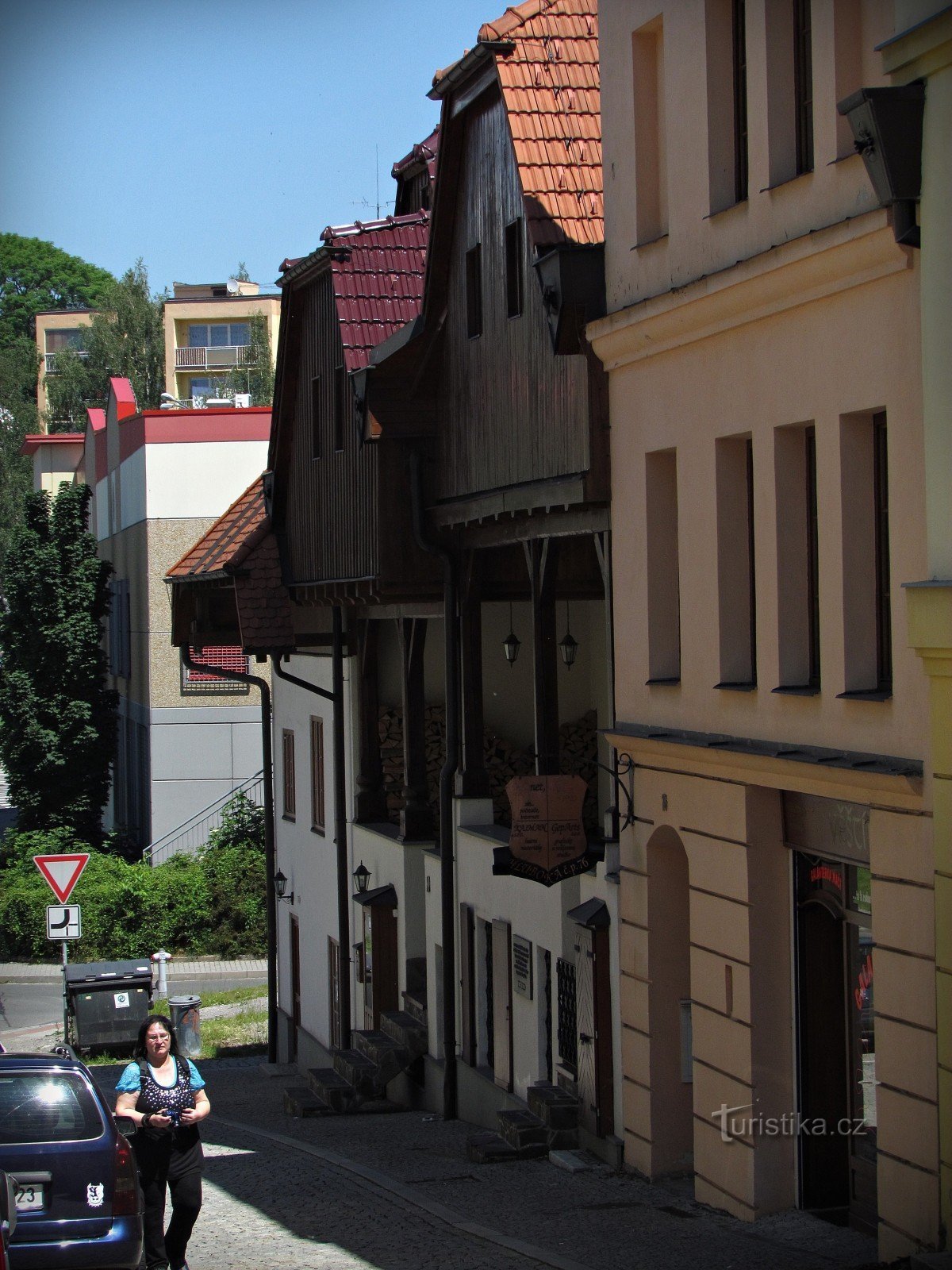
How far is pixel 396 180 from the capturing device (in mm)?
24938

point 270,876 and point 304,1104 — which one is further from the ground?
point 270,876

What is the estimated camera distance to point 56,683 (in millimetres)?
45750

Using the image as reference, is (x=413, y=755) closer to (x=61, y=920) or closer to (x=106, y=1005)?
(x=61, y=920)

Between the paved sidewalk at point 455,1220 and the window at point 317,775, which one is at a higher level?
the window at point 317,775

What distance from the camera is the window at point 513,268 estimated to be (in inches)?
653

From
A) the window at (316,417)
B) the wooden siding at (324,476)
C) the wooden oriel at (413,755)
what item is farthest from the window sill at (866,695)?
the window at (316,417)

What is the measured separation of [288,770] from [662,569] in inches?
642

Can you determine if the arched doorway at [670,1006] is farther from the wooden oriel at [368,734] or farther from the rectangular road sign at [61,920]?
the rectangular road sign at [61,920]

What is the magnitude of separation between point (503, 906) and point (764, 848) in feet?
21.4

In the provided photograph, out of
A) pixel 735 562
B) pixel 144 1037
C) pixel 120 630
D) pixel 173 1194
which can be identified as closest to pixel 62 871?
pixel 735 562

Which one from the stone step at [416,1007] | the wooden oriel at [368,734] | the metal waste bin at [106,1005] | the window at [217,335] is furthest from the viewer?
the window at [217,335]

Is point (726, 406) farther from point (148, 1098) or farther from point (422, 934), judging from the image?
point (422, 934)

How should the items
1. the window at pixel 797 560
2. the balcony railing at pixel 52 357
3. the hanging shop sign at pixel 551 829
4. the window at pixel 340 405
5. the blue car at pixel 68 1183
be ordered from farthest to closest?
the balcony railing at pixel 52 357, the window at pixel 340 405, the hanging shop sign at pixel 551 829, the window at pixel 797 560, the blue car at pixel 68 1183

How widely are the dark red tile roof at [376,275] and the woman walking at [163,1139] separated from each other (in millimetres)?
12236
